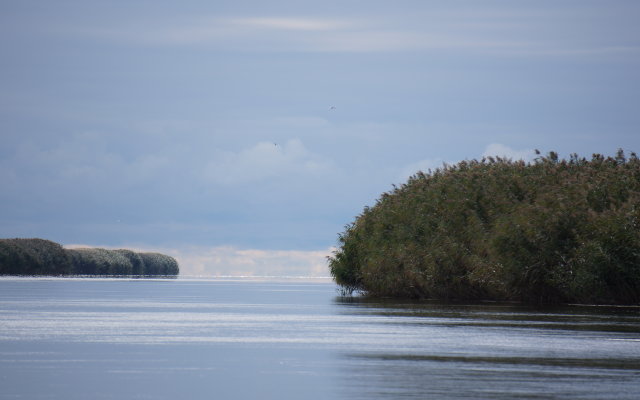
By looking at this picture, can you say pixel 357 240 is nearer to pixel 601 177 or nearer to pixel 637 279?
pixel 601 177

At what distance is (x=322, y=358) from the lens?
30328 mm

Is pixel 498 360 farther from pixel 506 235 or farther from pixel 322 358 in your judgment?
pixel 506 235

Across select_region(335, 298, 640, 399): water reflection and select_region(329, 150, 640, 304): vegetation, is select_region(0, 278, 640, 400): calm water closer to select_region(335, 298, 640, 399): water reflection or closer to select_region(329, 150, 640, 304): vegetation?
select_region(335, 298, 640, 399): water reflection

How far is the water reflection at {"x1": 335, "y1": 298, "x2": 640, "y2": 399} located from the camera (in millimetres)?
22719

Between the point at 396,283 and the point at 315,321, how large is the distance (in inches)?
1417

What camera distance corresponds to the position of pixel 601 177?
2894 inches

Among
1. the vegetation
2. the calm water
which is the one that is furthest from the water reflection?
the vegetation

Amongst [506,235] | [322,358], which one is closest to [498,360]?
[322,358]

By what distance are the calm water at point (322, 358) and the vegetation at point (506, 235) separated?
15.0 meters

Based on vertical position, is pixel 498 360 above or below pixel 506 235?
below

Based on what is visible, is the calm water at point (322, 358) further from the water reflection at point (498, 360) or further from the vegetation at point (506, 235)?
the vegetation at point (506, 235)

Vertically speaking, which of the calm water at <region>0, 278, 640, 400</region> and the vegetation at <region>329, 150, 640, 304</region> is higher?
the vegetation at <region>329, 150, 640, 304</region>

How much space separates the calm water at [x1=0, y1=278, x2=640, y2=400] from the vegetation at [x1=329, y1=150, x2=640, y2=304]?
14959 millimetres

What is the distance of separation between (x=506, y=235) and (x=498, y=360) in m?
42.0
